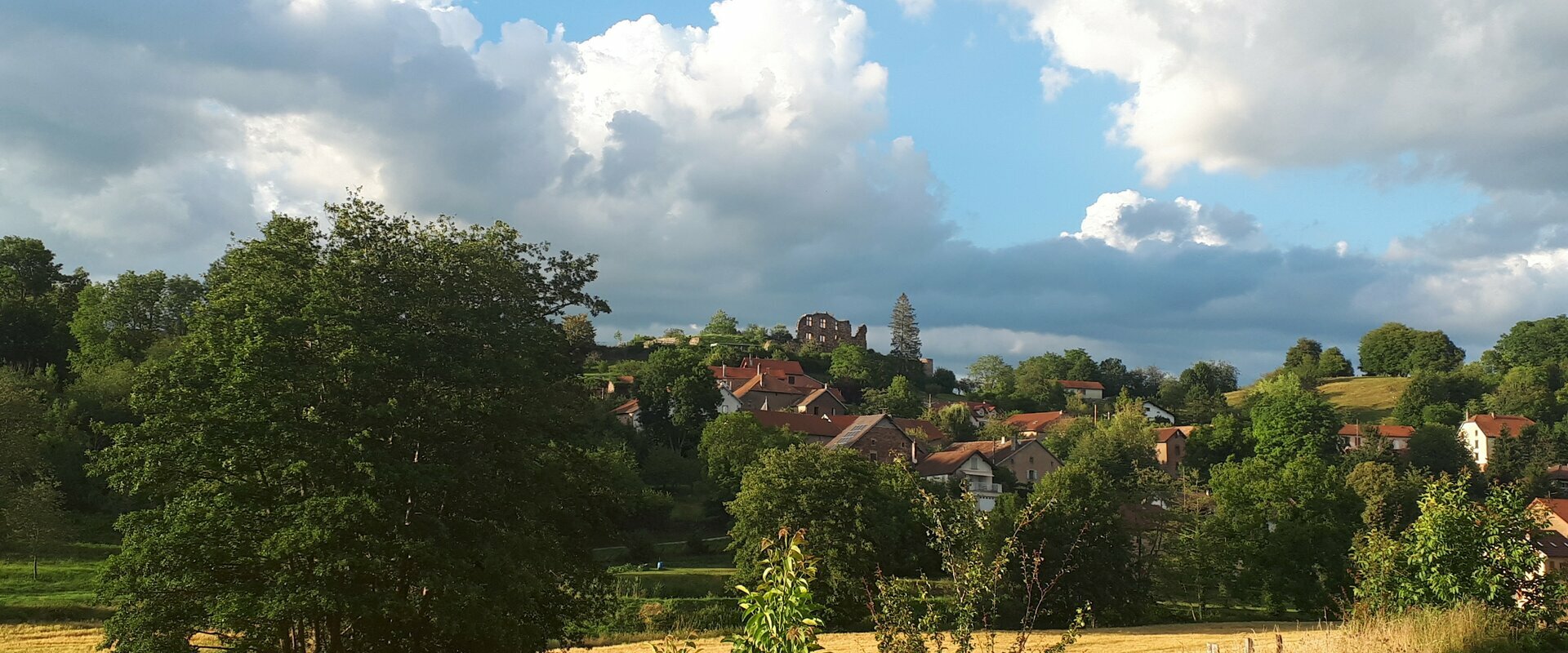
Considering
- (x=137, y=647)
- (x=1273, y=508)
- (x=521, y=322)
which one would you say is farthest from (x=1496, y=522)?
(x=1273, y=508)

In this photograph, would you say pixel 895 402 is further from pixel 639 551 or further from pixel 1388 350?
pixel 1388 350

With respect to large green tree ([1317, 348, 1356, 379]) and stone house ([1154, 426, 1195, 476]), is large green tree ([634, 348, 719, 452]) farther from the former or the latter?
large green tree ([1317, 348, 1356, 379])

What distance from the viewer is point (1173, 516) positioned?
55.8 m

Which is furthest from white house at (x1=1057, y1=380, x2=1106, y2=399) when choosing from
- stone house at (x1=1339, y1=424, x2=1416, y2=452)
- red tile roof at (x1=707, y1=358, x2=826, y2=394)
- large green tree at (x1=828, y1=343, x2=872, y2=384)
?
stone house at (x1=1339, y1=424, x2=1416, y2=452)

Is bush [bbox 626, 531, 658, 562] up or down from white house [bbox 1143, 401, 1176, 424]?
down

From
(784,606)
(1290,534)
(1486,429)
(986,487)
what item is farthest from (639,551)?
(1486,429)

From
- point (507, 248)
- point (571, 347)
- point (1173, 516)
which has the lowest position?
point (1173, 516)

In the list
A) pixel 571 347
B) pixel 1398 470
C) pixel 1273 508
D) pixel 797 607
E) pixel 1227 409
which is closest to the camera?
pixel 797 607

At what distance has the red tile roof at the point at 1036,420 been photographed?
11726 centimetres

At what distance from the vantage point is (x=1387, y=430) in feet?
360

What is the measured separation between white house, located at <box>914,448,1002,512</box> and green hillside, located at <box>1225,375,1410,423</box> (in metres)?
70.7

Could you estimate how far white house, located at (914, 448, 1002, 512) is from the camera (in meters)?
79.0

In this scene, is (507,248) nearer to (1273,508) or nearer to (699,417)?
(1273,508)

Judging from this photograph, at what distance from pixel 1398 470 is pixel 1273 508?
4585 cm
